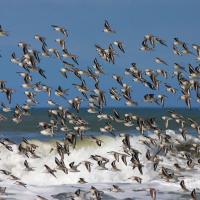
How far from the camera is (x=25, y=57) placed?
92.8ft

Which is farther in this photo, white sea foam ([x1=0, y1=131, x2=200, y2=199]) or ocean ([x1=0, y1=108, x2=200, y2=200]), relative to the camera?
white sea foam ([x1=0, y1=131, x2=200, y2=199])

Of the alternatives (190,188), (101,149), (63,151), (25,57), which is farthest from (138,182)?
(101,149)

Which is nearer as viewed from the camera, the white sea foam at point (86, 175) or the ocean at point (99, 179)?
the ocean at point (99, 179)

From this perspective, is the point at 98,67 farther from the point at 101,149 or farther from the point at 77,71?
the point at 101,149

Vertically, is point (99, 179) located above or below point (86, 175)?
below

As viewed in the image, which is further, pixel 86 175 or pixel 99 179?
pixel 86 175

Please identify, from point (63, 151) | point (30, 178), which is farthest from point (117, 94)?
point (30, 178)

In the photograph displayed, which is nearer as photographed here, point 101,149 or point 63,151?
point 63,151

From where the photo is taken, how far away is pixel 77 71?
28531 mm

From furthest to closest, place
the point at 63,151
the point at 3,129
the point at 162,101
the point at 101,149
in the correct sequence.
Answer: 1. the point at 3,129
2. the point at 101,149
3. the point at 162,101
4. the point at 63,151

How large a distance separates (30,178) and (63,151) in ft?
28.9

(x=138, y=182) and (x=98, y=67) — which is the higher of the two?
(x=98, y=67)

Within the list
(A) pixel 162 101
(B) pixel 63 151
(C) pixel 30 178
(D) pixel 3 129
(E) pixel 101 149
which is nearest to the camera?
(B) pixel 63 151

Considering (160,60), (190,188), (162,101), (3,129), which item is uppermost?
(3,129)
